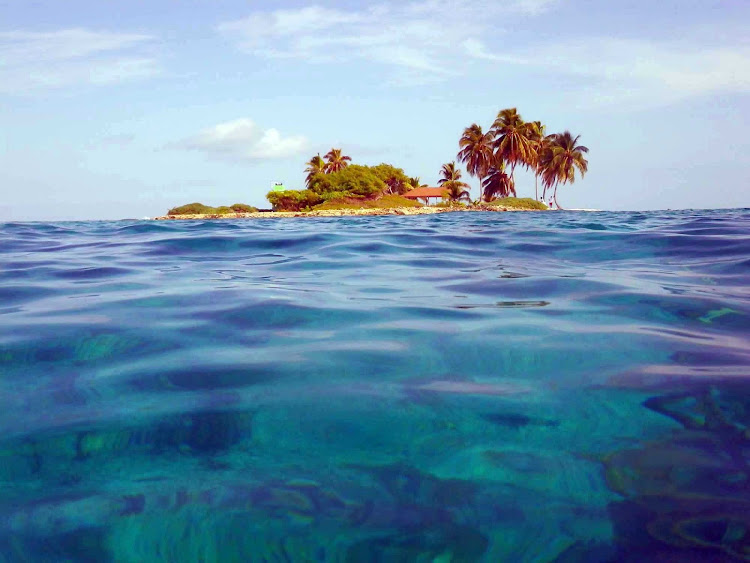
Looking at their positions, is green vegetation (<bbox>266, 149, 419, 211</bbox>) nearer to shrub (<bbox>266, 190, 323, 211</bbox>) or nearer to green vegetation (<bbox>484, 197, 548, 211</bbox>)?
shrub (<bbox>266, 190, 323, 211</bbox>)

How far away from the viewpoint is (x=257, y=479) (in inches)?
45.8

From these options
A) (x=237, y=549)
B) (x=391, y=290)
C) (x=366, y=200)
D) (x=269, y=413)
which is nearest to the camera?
(x=237, y=549)

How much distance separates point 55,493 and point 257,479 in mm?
399

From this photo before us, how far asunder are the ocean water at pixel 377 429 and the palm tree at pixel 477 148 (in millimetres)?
45551

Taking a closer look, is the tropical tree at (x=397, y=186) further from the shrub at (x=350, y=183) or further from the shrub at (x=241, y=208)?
the shrub at (x=241, y=208)

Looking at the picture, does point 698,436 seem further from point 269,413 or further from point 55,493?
point 55,493

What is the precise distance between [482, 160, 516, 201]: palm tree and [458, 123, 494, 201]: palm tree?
74 centimetres

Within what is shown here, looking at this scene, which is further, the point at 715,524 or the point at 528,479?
the point at 528,479

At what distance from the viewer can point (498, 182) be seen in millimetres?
47375

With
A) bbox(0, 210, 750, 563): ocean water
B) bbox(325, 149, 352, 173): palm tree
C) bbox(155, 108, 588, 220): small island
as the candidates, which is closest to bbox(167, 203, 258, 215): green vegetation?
bbox(155, 108, 588, 220): small island

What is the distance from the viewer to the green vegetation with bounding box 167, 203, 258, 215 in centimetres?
4191

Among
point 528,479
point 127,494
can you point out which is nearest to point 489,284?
point 528,479

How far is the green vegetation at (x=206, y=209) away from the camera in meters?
41.9

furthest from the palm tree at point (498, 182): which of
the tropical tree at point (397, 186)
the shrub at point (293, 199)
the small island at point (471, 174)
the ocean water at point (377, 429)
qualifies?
the ocean water at point (377, 429)
